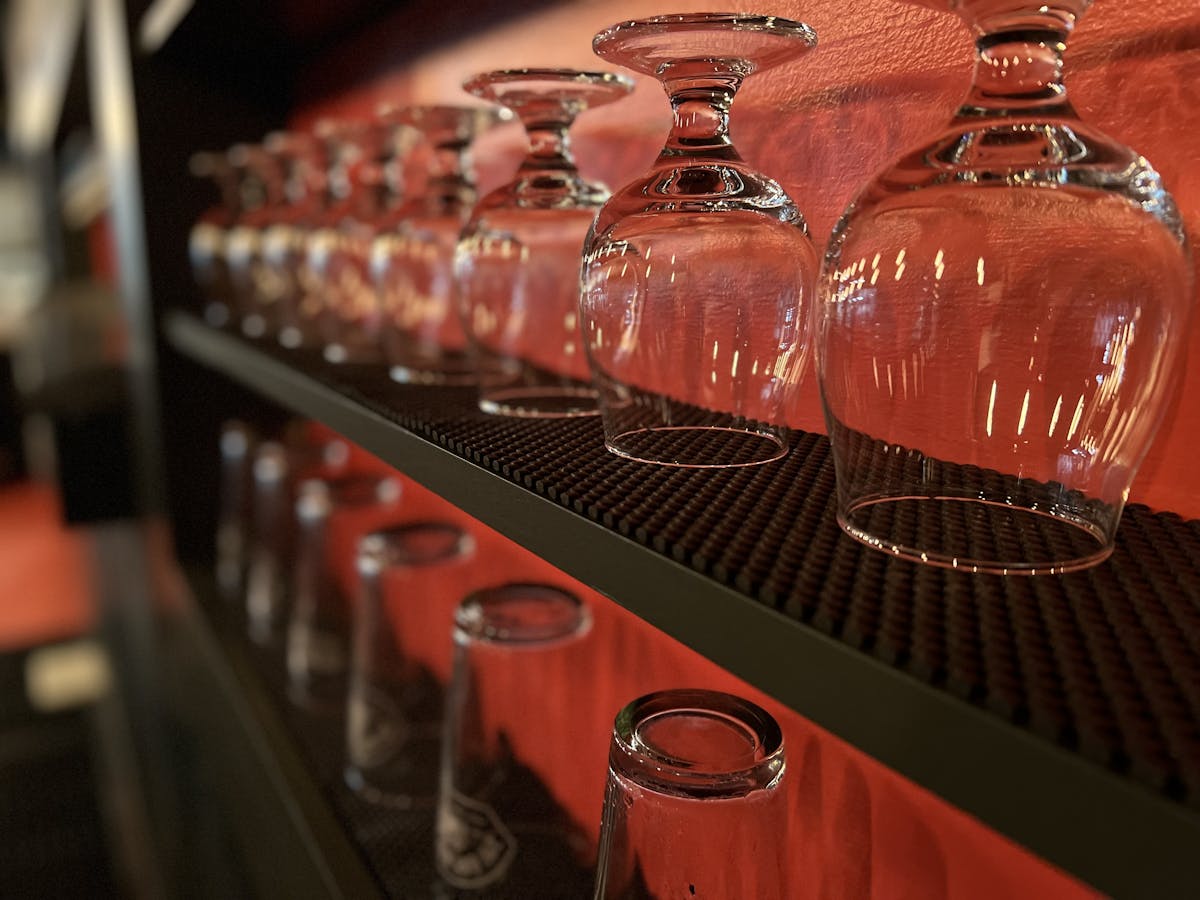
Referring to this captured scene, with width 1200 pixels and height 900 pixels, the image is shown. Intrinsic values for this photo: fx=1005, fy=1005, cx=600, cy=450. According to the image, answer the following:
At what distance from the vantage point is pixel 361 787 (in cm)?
96

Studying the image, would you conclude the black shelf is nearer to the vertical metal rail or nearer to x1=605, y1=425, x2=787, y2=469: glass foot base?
x1=605, y1=425, x2=787, y2=469: glass foot base

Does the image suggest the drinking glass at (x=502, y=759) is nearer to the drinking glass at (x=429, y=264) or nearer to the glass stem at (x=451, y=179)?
the drinking glass at (x=429, y=264)

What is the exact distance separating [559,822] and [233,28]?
131cm

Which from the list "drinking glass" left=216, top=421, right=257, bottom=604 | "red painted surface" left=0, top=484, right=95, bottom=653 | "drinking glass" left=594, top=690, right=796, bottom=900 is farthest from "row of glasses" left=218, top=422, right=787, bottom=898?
"red painted surface" left=0, top=484, right=95, bottom=653

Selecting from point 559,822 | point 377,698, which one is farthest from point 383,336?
point 559,822

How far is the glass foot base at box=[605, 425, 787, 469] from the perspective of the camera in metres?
0.56

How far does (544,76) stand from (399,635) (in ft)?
2.05

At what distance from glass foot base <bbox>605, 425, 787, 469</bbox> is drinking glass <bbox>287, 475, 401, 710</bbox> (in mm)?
774

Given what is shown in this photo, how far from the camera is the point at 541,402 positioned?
0.76 m

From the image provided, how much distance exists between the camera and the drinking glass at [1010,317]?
0.36m

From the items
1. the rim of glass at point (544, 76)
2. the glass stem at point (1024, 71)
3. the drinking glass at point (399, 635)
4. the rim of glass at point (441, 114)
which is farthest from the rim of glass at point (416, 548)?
the glass stem at point (1024, 71)

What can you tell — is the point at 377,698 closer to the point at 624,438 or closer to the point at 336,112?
the point at 624,438

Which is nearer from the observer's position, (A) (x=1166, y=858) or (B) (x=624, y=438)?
(A) (x=1166, y=858)

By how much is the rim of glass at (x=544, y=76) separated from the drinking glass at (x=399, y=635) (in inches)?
21.6
